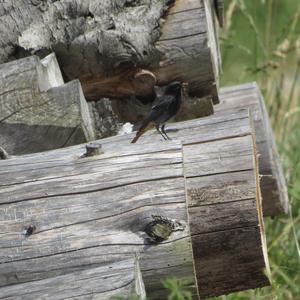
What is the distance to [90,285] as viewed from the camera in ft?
10.5

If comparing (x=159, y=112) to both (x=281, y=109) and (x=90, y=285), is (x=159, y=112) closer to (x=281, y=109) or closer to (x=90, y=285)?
(x=90, y=285)

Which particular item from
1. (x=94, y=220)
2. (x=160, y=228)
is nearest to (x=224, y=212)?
(x=160, y=228)

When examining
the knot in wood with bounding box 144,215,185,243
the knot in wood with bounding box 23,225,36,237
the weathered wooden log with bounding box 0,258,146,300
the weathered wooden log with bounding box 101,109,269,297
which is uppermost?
the knot in wood with bounding box 23,225,36,237

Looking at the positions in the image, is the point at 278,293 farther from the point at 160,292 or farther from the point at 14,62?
the point at 14,62

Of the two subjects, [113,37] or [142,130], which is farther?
[113,37]

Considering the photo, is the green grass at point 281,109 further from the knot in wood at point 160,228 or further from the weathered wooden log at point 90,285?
the weathered wooden log at point 90,285

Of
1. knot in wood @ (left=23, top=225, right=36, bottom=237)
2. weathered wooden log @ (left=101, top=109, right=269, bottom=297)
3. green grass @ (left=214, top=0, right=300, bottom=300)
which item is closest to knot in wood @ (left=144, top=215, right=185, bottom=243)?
weathered wooden log @ (left=101, top=109, right=269, bottom=297)

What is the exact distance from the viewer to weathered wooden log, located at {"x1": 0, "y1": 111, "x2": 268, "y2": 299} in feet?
10.9

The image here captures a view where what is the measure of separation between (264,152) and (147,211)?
4.65 feet

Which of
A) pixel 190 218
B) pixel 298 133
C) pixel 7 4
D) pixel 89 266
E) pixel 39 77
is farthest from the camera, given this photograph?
pixel 298 133

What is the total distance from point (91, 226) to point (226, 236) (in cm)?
62

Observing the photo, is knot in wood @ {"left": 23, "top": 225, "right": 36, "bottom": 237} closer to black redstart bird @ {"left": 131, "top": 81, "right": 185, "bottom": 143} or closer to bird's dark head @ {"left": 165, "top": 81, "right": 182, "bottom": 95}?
black redstart bird @ {"left": 131, "top": 81, "right": 185, "bottom": 143}

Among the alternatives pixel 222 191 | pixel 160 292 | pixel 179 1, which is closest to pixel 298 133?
pixel 179 1

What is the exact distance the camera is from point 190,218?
143 inches
